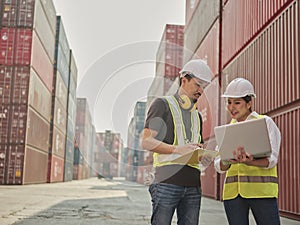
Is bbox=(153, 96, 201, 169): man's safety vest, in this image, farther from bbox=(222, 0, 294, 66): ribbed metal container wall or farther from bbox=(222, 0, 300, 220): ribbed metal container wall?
bbox=(222, 0, 294, 66): ribbed metal container wall

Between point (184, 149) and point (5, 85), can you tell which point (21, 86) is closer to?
point (5, 85)

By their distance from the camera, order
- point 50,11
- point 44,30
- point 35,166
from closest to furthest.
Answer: point 35,166
point 44,30
point 50,11

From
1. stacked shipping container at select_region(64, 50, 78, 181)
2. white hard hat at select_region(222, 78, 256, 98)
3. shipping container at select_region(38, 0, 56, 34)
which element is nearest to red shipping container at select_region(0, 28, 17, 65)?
shipping container at select_region(38, 0, 56, 34)

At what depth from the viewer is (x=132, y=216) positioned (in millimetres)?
8633

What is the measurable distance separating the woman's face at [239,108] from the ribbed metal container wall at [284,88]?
593cm

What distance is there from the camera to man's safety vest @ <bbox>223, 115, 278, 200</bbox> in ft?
9.36

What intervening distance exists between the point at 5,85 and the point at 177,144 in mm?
23789

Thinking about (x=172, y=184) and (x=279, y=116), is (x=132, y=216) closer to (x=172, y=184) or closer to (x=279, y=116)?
(x=279, y=116)

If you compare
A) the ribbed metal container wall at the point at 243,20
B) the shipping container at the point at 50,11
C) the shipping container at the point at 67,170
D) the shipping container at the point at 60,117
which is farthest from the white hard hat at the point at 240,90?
the shipping container at the point at 67,170

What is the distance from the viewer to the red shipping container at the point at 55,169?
33.9m

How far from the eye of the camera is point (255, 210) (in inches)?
113

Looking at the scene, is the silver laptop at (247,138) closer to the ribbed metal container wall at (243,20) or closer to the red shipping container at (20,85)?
the ribbed metal container wall at (243,20)

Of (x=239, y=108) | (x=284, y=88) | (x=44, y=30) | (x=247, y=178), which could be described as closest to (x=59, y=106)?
(x=44, y=30)

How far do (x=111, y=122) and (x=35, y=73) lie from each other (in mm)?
25113
